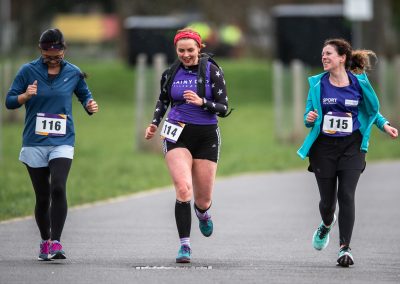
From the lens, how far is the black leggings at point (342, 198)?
35.0 ft

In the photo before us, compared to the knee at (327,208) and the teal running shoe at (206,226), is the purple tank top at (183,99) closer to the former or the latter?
the teal running shoe at (206,226)

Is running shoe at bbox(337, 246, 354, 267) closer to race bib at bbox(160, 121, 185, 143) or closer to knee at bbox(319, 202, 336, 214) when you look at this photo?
knee at bbox(319, 202, 336, 214)

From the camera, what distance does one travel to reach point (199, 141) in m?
10.8

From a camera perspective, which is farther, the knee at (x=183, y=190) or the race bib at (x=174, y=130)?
the race bib at (x=174, y=130)

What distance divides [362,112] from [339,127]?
0.25 metres

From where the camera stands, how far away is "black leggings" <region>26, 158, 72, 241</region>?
10.7 meters

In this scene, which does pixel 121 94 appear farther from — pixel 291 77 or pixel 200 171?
pixel 200 171

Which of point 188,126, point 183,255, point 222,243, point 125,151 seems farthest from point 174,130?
point 125,151

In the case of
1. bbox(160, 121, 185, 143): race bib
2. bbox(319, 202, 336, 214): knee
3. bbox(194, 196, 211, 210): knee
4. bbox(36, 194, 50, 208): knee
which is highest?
bbox(160, 121, 185, 143): race bib

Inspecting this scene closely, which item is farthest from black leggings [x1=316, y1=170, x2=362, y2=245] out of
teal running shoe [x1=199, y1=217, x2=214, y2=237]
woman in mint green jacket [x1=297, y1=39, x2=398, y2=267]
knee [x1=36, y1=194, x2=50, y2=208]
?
knee [x1=36, y1=194, x2=50, y2=208]

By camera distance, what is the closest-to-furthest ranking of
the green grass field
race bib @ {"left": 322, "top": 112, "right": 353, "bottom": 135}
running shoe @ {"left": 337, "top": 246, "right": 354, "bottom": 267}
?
running shoe @ {"left": 337, "top": 246, "right": 354, "bottom": 267} < race bib @ {"left": 322, "top": 112, "right": 353, "bottom": 135} < the green grass field

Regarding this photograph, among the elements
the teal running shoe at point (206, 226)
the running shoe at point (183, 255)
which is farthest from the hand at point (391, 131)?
the running shoe at point (183, 255)

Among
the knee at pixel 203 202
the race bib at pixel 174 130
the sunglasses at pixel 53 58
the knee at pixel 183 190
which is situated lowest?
the knee at pixel 203 202

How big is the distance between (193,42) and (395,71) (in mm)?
19757
